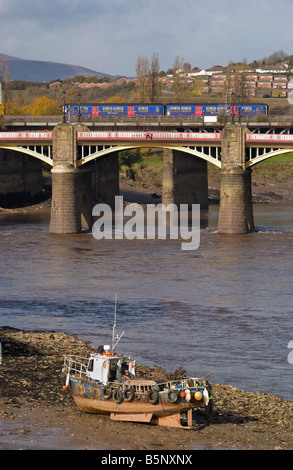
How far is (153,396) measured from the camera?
29.8m

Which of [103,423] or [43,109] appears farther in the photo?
[43,109]

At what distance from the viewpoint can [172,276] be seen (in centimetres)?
6306

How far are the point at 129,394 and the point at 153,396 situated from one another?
823mm

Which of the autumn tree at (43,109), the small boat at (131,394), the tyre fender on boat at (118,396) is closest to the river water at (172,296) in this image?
the small boat at (131,394)

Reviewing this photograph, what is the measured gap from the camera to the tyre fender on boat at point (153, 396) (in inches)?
1173

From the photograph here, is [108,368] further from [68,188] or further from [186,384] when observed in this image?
[68,188]

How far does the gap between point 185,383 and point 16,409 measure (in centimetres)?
575

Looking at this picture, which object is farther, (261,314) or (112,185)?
(112,185)

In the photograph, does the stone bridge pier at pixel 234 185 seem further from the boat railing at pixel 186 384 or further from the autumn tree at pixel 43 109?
the autumn tree at pixel 43 109

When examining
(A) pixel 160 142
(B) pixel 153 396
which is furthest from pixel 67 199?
(B) pixel 153 396

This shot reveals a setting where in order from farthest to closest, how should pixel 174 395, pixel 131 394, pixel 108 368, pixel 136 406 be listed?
pixel 108 368 → pixel 136 406 → pixel 131 394 → pixel 174 395

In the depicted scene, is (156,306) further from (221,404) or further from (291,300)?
(221,404)

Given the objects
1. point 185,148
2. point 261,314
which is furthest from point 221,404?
point 185,148

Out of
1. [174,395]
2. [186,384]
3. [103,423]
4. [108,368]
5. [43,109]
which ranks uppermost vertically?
[43,109]
